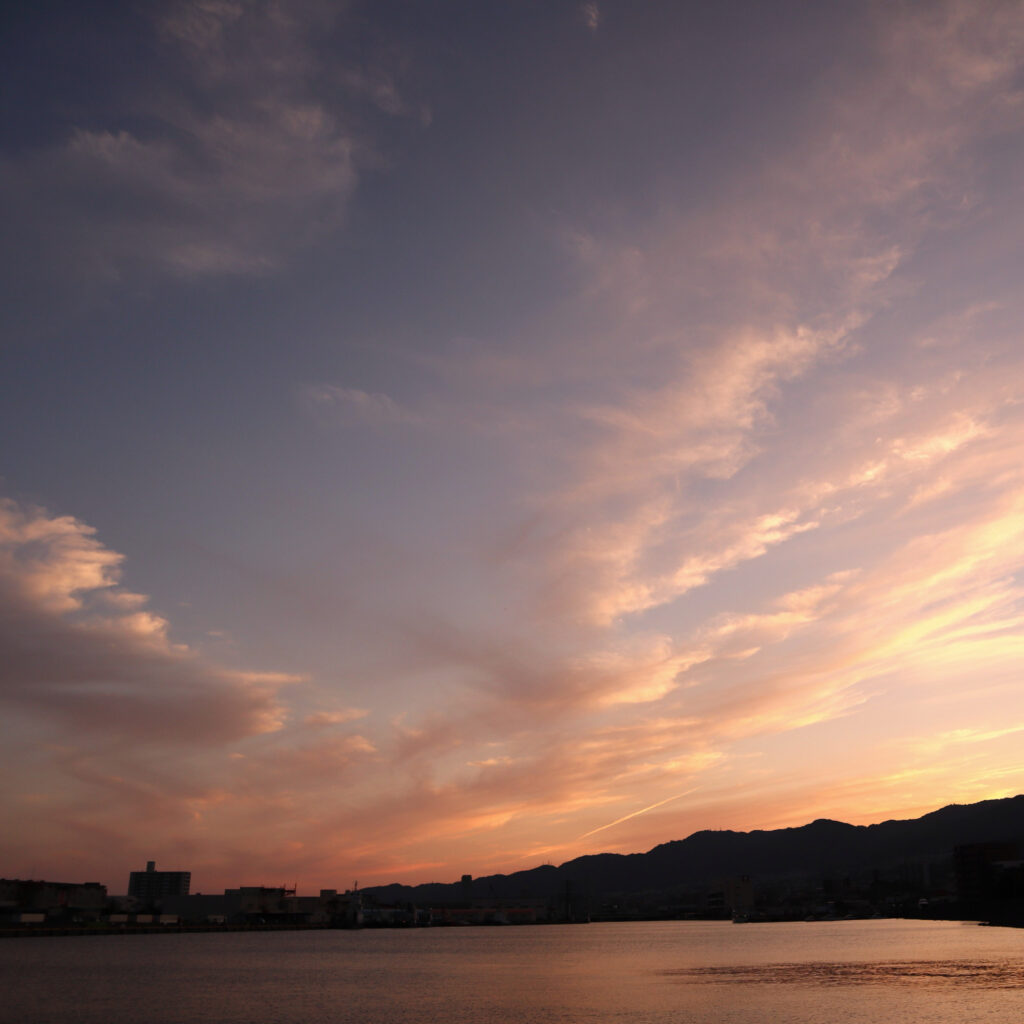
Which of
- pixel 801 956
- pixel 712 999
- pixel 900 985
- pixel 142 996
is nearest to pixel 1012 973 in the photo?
pixel 900 985

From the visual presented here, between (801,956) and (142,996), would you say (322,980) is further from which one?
(801,956)

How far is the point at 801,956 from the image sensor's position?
146625 millimetres

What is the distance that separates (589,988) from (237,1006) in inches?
→ 1421

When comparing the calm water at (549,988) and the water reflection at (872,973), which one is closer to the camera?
the calm water at (549,988)

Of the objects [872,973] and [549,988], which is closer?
[549,988]

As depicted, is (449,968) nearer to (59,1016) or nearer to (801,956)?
(801,956)

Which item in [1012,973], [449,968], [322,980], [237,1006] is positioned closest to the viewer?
[237,1006]

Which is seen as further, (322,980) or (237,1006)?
(322,980)

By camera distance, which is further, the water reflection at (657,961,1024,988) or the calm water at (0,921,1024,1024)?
the water reflection at (657,961,1024,988)

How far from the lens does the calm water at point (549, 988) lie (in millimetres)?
73625

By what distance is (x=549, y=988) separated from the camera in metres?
98.1

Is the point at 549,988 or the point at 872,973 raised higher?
the point at 549,988

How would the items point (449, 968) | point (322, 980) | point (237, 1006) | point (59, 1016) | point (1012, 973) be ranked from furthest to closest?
point (449, 968) → point (322, 980) → point (1012, 973) → point (237, 1006) → point (59, 1016)

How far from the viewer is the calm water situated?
73.6m
